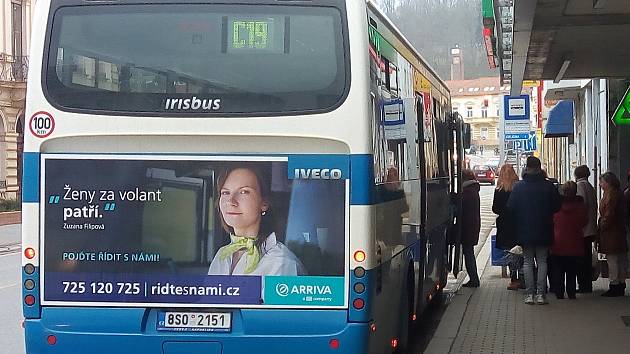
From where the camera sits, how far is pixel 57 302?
22.1 feet

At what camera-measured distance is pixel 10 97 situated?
39312 mm

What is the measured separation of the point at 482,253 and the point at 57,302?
16.7m

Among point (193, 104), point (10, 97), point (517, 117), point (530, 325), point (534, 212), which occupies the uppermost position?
point (10, 97)

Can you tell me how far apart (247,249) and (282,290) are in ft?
1.21

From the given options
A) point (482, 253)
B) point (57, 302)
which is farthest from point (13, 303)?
point (482, 253)

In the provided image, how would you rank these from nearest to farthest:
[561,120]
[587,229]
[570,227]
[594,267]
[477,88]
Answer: [570,227], [587,229], [594,267], [561,120], [477,88]

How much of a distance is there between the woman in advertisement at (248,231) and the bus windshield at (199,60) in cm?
49

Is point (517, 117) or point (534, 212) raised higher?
point (517, 117)

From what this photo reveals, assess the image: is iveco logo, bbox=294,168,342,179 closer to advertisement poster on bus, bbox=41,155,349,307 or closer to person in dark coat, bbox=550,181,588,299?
advertisement poster on bus, bbox=41,155,349,307

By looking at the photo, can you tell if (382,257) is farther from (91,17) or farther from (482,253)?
(482,253)

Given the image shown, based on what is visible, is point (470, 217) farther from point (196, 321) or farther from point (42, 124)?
point (42, 124)


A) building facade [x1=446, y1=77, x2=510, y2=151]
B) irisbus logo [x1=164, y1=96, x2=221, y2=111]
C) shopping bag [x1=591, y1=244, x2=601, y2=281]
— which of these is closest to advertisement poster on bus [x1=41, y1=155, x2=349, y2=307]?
irisbus logo [x1=164, y1=96, x2=221, y2=111]

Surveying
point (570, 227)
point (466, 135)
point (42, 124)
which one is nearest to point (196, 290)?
point (42, 124)

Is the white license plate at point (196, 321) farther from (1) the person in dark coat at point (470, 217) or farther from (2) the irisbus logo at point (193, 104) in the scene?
(1) the person in dark coat at point (470, 217)
